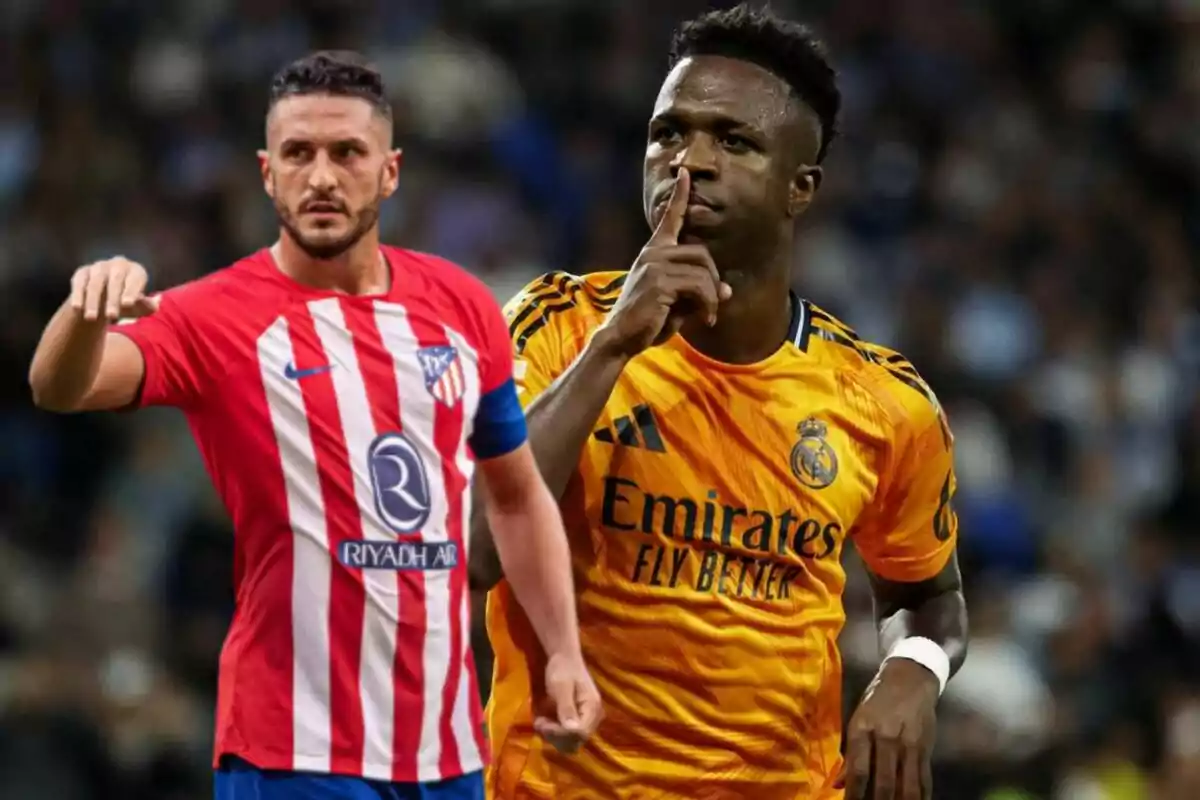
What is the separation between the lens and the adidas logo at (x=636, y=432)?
425 cm

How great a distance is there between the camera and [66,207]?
9.51 m

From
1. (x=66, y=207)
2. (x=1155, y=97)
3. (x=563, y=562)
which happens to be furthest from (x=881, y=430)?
(x=1155, y=97)

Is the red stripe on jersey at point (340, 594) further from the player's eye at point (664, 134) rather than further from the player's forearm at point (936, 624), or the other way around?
the player's forearm at point (936, 624)

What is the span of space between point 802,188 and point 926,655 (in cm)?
105

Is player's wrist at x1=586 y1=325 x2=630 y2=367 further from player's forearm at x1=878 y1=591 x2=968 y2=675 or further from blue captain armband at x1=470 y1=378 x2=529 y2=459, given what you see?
player's forearm at x1=878 y1=591 x2=968 y2=675

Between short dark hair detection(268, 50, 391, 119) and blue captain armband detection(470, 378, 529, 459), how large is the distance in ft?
1.82

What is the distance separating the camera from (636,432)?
4.28 meters

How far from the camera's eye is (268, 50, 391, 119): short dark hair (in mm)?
3621

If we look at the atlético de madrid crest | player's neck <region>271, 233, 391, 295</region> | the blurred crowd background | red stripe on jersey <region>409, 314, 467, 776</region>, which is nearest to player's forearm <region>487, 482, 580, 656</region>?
red stripe on jersey <region>409, 314, 467, 776</region>

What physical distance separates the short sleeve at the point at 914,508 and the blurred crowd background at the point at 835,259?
215 centimetres

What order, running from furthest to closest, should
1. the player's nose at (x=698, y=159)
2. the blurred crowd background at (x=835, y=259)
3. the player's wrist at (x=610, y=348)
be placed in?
the blurred crowd background at (x=835, y=259) < the player's nose at (x=698, y=159) < the player's wrist at (x=610, y=348)

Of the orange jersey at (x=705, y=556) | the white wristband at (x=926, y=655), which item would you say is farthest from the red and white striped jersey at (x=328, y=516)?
the white wristband at (x=926, y=655)

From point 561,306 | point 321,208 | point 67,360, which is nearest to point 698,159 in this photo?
point 561,306

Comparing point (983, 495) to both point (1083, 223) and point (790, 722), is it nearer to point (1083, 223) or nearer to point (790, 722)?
point (1083, 223)
